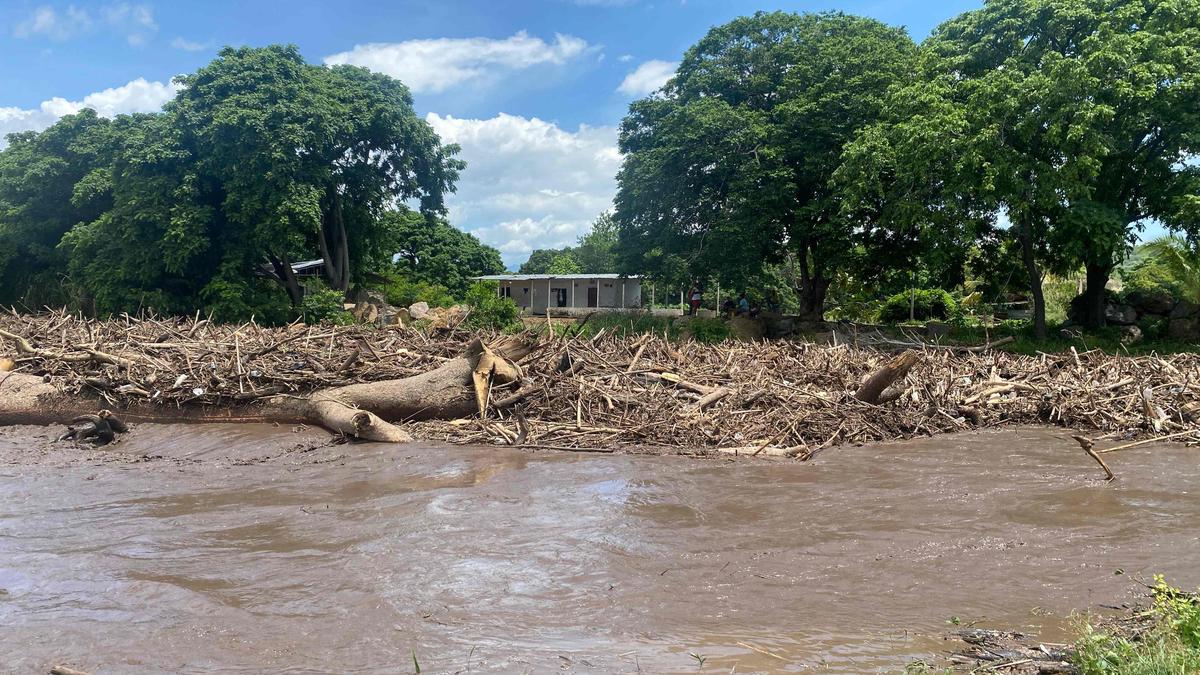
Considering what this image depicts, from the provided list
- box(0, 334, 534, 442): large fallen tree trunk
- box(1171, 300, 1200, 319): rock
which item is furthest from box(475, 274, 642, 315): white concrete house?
box(0, 334, 534, 442): large fallen tree trunk

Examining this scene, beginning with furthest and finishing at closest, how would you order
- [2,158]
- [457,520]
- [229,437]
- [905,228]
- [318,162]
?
[2,158] < [318,162] < [905,228] < [229,437] < [457,520]

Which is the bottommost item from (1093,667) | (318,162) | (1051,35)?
(1093,667)

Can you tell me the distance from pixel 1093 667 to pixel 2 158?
101 ft

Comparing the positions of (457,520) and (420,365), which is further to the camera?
(420,365)

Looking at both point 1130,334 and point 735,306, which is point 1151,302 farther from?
point 735,306

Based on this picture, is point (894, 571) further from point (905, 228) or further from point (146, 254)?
point (146, 254)

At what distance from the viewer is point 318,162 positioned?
21516 millimetres

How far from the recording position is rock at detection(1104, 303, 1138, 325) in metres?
→ 21.2

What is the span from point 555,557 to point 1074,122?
15.5 meters

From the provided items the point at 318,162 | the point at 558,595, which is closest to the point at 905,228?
the point at 318,162

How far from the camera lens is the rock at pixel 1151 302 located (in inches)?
826

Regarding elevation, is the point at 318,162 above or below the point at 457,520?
above

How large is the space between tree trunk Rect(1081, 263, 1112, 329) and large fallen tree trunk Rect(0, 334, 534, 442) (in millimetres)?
16552

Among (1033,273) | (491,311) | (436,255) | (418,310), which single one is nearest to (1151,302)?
(1033,273)
